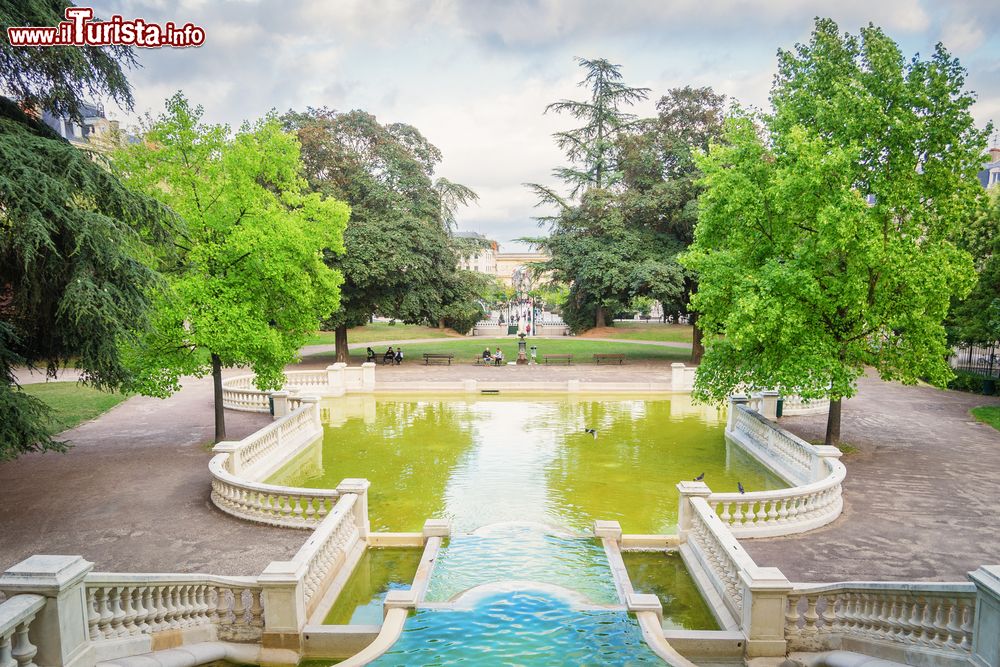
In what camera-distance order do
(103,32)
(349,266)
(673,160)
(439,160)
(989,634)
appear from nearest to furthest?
(989,634) < (103,32) < (349,266) < (673,160) < (439,160)

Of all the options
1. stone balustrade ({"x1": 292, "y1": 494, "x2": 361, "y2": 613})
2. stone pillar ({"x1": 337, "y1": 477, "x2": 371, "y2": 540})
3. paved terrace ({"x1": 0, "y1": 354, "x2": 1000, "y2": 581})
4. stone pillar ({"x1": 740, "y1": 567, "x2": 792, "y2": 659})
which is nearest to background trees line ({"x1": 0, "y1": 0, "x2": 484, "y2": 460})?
paved terrace ({"x1": 0, "y1": 354, "x2": 1000, "y2": 581})

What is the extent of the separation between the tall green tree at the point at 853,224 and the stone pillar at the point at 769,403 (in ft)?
17.2

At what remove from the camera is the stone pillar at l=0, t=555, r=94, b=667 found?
219 inches

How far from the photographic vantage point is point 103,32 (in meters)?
12.8

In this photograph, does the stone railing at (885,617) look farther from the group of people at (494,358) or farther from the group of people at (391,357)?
the group of people at (391,357)

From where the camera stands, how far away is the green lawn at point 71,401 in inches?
834

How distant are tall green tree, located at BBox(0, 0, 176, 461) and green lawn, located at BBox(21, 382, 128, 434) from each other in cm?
956

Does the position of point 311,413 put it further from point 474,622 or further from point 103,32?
point 474,622

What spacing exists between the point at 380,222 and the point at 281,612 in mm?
30771

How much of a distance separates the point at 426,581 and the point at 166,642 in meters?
3.78

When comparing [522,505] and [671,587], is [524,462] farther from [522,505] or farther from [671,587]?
[671,587]

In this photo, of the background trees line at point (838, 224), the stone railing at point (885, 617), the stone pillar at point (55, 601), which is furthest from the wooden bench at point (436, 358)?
the stone pillar at point (55, 601)

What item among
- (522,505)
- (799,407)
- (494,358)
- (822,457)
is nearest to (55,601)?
(522,505)

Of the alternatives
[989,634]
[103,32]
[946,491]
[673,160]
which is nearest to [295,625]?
[989,634]
